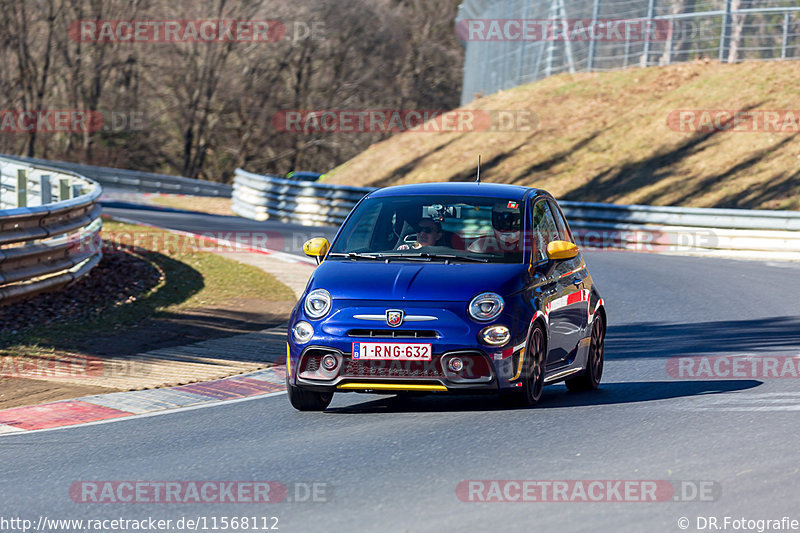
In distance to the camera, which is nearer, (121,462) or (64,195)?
(121,462)

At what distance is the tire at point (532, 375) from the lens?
26.3 feet

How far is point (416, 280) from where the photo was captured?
26.0 ft

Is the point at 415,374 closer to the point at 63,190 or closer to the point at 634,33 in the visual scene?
the point at 63,190

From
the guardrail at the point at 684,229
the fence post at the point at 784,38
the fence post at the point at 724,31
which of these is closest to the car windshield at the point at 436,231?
the guardrail at the point at 684,229

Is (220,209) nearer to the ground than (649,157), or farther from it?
nearer to the ground

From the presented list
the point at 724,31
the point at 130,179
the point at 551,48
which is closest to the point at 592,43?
the point at 551,48

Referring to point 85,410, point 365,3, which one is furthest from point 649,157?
point 365,3

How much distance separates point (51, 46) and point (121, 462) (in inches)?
2165

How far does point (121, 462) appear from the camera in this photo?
22.7 feet

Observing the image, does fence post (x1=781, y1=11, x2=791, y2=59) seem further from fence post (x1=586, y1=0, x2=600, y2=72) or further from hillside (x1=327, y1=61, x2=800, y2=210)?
fence post (x1=586, y1=0, x2=600, y2=72)

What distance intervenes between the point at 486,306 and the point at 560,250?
105 cm

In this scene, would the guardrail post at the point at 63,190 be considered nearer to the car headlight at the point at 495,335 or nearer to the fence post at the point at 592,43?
the car headlight at the point at 495,335

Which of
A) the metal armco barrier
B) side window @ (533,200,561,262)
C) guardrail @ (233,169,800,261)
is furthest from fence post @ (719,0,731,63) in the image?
side window @ (533,200,561,262)

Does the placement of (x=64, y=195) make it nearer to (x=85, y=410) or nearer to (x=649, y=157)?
(x=85, y=410)
